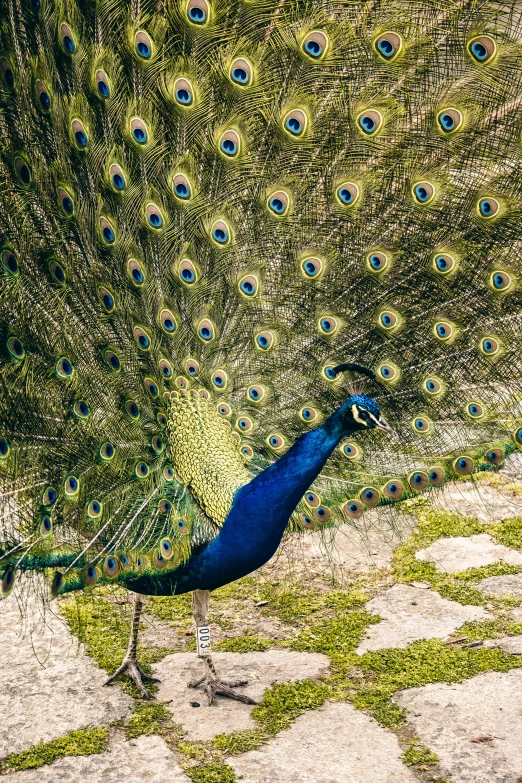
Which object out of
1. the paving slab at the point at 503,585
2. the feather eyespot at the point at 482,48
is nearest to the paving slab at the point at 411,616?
the paving slab at the point at 503,585

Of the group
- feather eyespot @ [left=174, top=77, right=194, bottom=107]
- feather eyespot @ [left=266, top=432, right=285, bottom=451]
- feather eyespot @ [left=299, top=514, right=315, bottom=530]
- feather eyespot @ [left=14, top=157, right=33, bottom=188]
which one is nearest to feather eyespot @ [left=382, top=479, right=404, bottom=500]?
feather eyespot @ [left=299, top=514, right=315, bottom=530]

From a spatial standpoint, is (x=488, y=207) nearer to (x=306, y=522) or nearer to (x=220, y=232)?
(x=220, y=232)

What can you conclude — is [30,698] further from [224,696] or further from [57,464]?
[57,464]

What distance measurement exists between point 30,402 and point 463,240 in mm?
1706

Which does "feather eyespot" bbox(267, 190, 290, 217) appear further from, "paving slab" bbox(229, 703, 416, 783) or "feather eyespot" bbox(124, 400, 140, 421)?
"paving slab" bbox(229, 703, 416, 783)

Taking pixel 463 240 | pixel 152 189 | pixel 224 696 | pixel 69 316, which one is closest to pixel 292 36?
pixel 152 189

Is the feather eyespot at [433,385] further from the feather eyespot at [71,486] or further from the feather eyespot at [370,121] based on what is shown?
the feather eyespot at [71,486]

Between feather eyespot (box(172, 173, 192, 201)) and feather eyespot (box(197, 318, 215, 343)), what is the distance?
19.3 inches

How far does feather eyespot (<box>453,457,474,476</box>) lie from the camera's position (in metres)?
3.67

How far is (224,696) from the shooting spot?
3711mm

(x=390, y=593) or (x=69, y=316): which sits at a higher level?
(x=69, y=316)

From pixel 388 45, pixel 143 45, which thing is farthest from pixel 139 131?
pixel 388 45

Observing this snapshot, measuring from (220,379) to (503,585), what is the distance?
2027 millimetres

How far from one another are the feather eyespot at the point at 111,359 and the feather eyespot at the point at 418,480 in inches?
50.6
